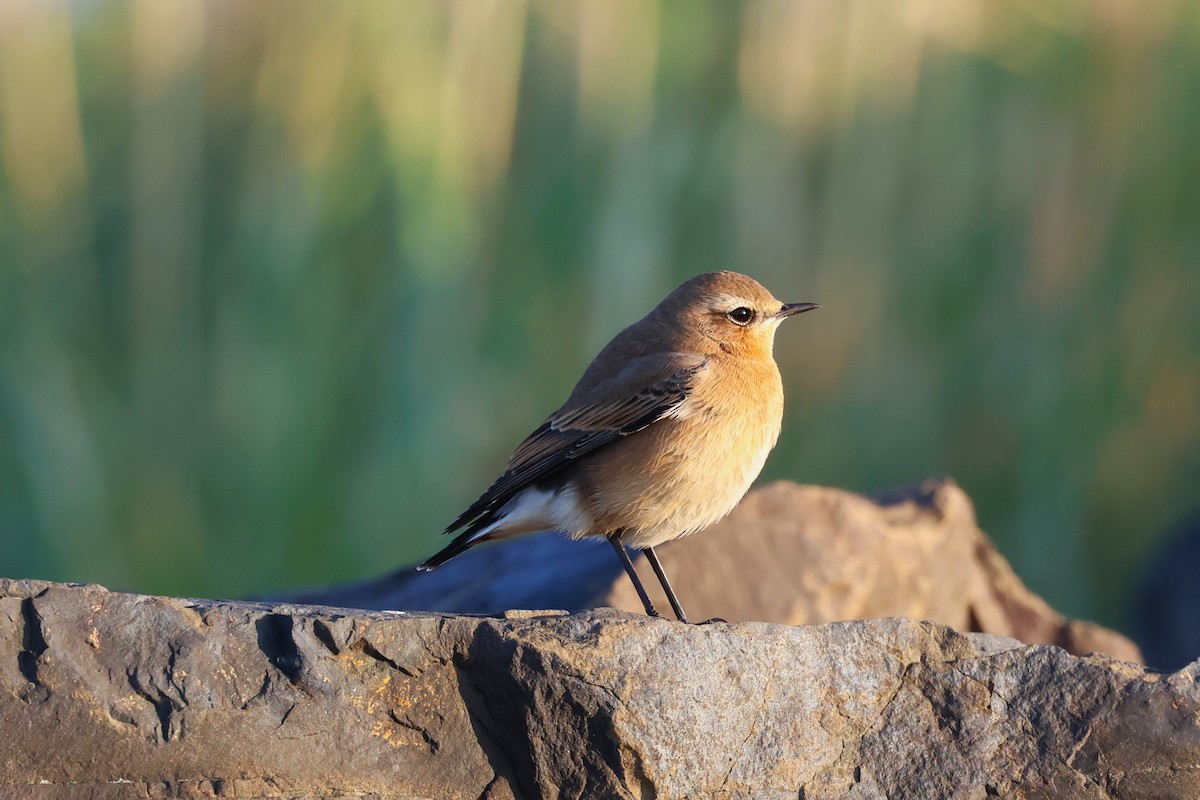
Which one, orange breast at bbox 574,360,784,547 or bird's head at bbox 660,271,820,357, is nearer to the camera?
orange breast at bbox 574,360,784,547

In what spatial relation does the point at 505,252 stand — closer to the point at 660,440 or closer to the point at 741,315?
the point at 741,315

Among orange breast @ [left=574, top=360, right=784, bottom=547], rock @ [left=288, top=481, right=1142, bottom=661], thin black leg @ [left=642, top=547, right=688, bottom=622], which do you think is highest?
orange breast @ [left=574, top=360, right=784, bottom=547]

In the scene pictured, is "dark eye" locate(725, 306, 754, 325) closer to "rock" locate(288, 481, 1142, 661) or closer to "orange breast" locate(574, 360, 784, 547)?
"orange breast" locate(574, 360, 784, 547)

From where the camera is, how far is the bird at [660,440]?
5691 millimetres

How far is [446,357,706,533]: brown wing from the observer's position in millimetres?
5789

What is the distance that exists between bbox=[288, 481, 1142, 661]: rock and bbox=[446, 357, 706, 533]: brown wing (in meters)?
0.74

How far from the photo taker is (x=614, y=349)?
6.33 m

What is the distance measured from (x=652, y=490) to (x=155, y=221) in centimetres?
524

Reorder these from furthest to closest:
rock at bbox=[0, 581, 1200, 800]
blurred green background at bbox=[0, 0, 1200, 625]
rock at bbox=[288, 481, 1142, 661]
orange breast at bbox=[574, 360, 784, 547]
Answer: blurred green background at bbox=[0, 0, 1200, 625]
rock at bbox=[288, 481, 1142, 661]
orange breast at bbox=[574, 360, 784, 547]
rock at bbox=[0, 581, 1200, 800]

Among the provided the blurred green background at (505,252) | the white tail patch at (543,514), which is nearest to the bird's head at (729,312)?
the white tail patch at (543,514)

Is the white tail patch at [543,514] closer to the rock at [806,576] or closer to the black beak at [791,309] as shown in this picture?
the rock at [806,576]

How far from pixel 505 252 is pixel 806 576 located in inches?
151

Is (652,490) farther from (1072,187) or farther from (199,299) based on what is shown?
(1072,187)

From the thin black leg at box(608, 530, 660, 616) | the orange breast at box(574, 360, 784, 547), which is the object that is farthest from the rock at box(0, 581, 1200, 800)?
the thin black leg at box(608, 530, 660, 616)
